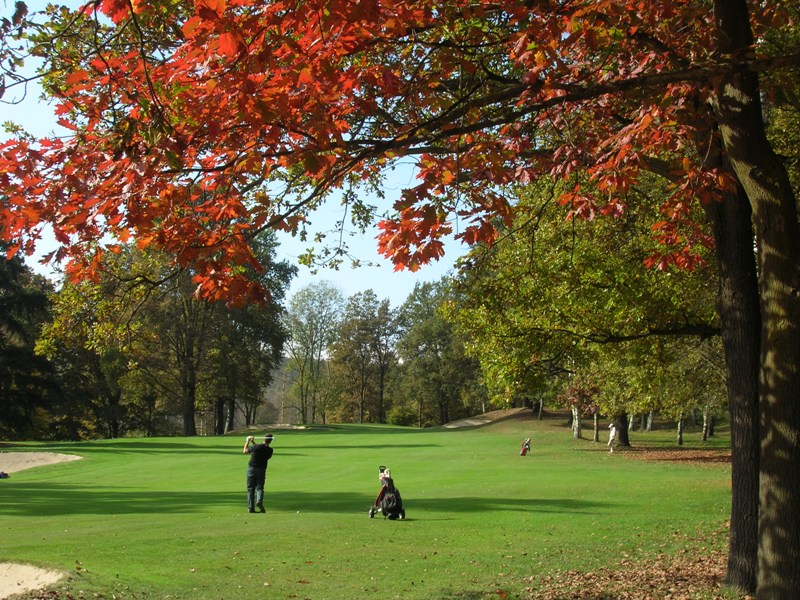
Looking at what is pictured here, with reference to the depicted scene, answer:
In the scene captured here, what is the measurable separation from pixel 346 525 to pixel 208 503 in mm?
5528

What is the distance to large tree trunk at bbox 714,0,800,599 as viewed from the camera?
6.92 metres

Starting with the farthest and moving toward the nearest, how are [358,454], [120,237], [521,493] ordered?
[358,454] → [521,493] → [120,237]

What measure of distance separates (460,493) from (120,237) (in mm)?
16638

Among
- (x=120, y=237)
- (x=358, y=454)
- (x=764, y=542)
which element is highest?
(x=120, y=237)

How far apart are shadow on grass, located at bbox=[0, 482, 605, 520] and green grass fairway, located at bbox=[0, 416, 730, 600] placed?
5 cm

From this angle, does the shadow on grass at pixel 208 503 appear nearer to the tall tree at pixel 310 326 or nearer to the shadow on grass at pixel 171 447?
the shadow on grass at pixel 171 447

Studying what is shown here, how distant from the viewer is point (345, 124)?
751cm

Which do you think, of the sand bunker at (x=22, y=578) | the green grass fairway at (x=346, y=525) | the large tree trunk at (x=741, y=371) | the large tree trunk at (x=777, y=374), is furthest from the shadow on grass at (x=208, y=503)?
the large tree trunk at (x=777, y=374)

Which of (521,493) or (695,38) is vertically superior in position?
(695,38)

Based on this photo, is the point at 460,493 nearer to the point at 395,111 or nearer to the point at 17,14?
the point at 395,111

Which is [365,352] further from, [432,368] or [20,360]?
[20,360]

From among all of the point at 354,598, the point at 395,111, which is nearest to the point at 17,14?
the point at 395,111

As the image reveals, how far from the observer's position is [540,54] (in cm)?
739

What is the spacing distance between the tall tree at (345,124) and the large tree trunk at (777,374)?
1cm
